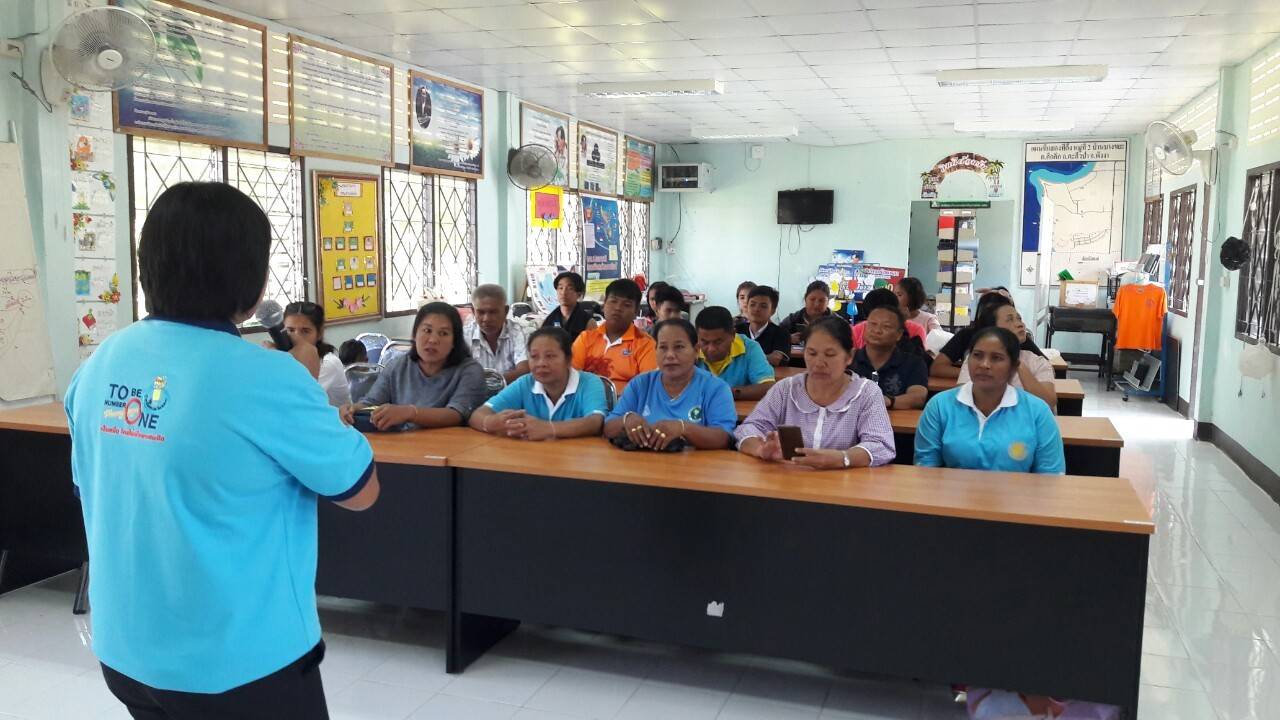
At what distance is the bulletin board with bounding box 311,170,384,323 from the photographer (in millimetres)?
6621

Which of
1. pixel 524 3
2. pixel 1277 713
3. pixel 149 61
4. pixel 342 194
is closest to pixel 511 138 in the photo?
pixel 342 194

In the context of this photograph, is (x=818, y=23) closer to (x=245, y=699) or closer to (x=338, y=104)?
(x=338, y=104)

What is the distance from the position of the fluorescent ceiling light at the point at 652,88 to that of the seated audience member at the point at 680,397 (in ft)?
15.6

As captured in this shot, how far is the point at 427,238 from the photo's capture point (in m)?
8.07

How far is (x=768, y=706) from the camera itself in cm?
309

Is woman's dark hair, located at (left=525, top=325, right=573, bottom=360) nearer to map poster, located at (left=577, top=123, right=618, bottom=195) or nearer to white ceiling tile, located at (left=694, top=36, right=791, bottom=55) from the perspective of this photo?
white ceiling tile, located at (left=694, top=36, right=791, bottom=55)

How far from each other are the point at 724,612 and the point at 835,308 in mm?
9702

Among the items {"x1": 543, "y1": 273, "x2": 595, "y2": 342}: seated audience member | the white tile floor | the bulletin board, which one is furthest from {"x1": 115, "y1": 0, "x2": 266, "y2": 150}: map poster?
the white tile floor

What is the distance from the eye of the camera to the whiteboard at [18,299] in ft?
14.5

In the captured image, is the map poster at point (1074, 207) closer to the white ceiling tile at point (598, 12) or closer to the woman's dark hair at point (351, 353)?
the white ceiling tile at point (598, 12)

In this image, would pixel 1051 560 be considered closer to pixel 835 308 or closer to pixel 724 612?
pixel 724 612

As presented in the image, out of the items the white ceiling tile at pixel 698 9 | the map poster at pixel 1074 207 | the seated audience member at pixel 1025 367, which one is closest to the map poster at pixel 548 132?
the white ceiling tile at pixel 698 9

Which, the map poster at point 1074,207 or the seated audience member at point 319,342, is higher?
the map poster at point 1074,207

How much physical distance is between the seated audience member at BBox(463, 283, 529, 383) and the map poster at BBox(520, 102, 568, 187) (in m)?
3.94
